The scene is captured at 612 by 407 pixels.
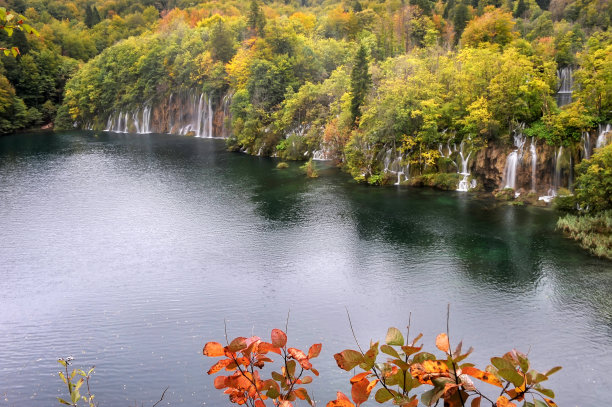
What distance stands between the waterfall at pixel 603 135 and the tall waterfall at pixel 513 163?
481cm

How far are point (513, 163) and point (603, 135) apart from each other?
5.82m

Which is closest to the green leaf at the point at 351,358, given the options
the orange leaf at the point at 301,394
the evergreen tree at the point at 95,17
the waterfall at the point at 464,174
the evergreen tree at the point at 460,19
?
the orange leaf at the point at 301,394

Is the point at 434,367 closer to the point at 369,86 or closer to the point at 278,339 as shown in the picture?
the point at 278,339

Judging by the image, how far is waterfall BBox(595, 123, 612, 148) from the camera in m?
31.3

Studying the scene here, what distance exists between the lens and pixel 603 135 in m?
31.6

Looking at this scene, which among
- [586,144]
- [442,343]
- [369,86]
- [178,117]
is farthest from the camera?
[178,117]

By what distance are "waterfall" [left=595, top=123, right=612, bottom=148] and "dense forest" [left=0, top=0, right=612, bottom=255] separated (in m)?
0.11

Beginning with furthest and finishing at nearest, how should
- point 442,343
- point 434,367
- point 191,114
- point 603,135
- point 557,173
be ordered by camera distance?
A: point 191,114 < point 557,173 < point 603,135 < point 442,343 < point 434,367

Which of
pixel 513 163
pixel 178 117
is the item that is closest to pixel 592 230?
pixel 513 163

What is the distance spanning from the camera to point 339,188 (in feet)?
127

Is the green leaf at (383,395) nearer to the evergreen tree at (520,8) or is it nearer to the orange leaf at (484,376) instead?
the orange leaf at (484,376)

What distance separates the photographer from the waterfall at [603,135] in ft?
103

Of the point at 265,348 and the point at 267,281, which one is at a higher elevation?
the point at 265,348

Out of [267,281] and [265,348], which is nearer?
[265,348]
